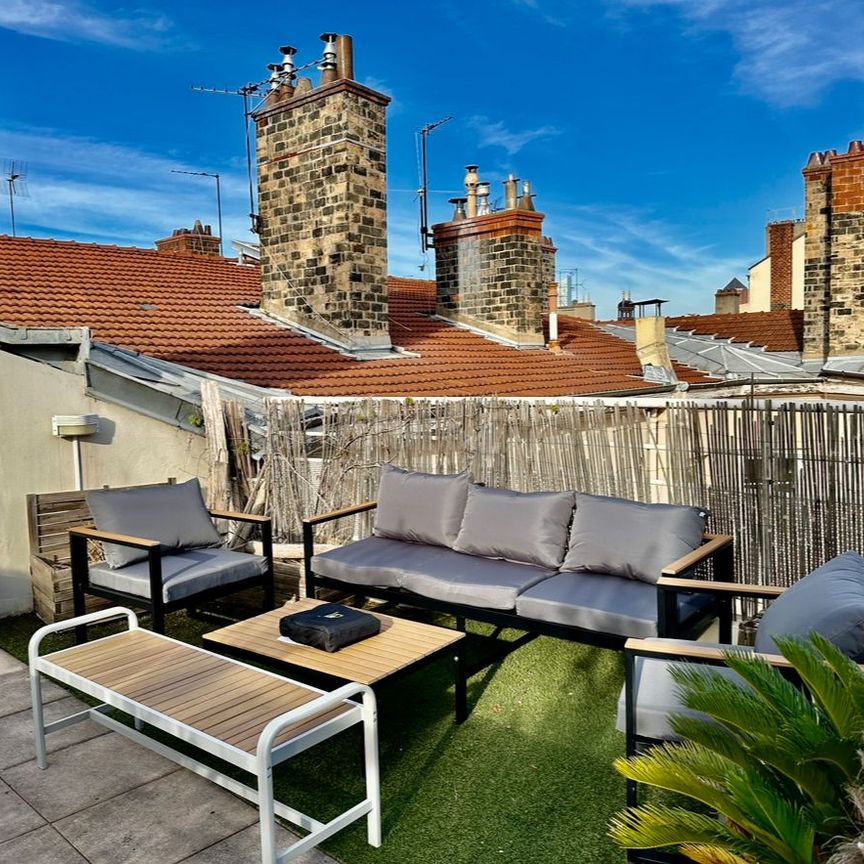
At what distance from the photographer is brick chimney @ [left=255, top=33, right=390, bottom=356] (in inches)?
375

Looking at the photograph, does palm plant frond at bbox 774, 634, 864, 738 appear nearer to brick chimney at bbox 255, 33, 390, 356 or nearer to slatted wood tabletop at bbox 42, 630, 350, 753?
slatted wood tabletop at bbox 42, 630, 350, 753

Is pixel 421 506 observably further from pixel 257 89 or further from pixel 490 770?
pixel 257 89

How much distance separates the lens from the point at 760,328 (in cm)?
1500

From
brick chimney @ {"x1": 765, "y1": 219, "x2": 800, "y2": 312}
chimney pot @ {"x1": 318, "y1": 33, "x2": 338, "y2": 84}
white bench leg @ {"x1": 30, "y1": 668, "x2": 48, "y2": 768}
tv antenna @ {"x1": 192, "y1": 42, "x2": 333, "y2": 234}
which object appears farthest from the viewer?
brick chimney @ {"x1": 765, "y1": 219, "x2": 800, "y2": 312}

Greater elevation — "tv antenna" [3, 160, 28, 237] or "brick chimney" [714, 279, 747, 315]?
"tv antenna" [3, 160, 28, 237]

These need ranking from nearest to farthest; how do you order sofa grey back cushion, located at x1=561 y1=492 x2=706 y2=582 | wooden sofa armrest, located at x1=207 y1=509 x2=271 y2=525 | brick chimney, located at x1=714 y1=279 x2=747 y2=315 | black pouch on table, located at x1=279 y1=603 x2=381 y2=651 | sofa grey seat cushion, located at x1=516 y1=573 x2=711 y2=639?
black pouch on table, located at x1=279 y1=603 x2=381 y2=651 < sofa grey seat cushion, located at x1=516 y1=573 x2=711 y2=639 < sofa grey back cushion, located at x1=561 y1=492 x2=706 y2=582 < wooden sofa armrest, located at x1=207 y1=509 x2=271 y2=525 < brick chimney, located at x1=714 y1=279 x2=747 y2=315

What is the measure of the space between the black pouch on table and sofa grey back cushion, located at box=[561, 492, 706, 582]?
134 cm

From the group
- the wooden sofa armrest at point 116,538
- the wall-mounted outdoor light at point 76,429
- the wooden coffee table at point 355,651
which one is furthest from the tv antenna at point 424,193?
the wooden coffee table at point 355,651

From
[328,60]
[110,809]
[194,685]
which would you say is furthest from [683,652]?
[328,60]

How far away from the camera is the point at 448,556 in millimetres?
4812

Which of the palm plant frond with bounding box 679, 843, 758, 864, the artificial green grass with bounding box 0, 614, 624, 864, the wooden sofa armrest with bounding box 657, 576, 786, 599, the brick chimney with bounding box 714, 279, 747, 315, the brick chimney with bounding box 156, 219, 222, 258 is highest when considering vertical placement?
the brick chimney with bounding box 156, 219, 222, 258

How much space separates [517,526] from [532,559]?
0.22 metres

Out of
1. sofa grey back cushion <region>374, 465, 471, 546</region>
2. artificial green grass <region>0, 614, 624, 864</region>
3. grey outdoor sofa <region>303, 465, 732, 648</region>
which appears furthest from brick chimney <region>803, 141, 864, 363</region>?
Answer: artificial green grass <region>0, 614, 624, 864</region>

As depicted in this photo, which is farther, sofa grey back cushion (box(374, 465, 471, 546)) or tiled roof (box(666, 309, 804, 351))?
tiled roof (box(666, 309, 804, 351))
